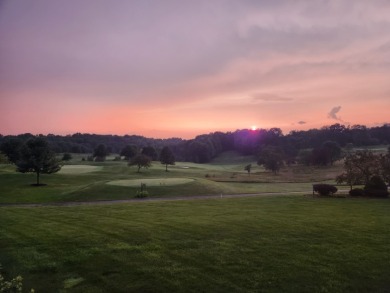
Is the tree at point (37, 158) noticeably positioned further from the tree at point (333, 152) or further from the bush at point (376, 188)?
the tree at point (333, 152)

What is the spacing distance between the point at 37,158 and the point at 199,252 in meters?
59.1

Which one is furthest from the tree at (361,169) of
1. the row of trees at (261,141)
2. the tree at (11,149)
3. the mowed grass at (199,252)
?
the row of trees at (261,141)

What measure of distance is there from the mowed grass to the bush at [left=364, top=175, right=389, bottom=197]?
597 inches

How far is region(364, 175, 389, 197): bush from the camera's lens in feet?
138

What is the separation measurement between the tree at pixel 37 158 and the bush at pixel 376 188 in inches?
2170

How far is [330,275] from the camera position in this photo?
14.1 m

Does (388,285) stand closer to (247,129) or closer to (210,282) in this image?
(210,282)

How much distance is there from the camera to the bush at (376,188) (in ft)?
138

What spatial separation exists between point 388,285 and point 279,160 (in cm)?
9078

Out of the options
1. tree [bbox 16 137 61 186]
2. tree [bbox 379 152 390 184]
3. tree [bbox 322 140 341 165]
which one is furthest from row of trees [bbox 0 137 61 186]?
tree [bbox 322 140 341 165]

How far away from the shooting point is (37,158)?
2670 inches

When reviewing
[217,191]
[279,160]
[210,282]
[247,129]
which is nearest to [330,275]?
[210,282]

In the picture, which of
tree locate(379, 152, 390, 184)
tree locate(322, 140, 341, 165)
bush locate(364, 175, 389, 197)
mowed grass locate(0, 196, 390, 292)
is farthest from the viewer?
tree locate(322, 140, 341, 165)

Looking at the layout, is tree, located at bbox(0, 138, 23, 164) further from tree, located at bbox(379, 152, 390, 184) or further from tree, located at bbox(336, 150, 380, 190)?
tree, located at bbox(379, 152, 390, 184)
